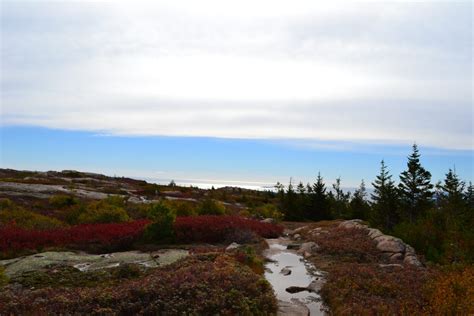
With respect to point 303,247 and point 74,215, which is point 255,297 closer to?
point 303,247

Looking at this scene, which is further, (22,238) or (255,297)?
(22,238)

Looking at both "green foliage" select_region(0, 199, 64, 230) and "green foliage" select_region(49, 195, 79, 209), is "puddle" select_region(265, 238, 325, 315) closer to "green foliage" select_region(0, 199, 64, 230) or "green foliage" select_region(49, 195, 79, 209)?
"green foliage" select_region(0, 199, 64, 230)

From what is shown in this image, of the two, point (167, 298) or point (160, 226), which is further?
point (160, 226)

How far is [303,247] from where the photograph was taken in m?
18.3

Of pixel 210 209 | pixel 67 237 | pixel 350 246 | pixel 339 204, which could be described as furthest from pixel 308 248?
pixel 339 204

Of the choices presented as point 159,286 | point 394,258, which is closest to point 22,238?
point 159,286

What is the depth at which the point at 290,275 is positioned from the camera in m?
13.0

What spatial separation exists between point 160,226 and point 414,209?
69.8ft

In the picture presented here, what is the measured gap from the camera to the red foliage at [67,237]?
53.1 feet

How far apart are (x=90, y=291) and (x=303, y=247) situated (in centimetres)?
1133

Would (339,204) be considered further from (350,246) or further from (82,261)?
(82,261)

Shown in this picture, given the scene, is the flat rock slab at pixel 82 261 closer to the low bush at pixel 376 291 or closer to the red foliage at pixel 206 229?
the red foliage at pixel 206 229

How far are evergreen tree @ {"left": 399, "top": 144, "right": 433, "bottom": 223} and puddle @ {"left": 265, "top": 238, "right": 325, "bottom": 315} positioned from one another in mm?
15542

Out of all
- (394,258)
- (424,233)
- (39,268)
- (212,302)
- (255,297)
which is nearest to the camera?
(212,302)
